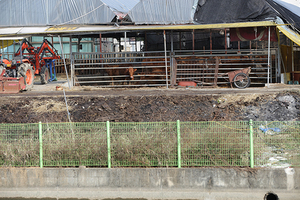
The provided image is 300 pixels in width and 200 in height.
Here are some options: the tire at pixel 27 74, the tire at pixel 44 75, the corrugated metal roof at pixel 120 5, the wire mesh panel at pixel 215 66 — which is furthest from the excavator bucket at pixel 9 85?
the corrugated metal roof at pixel 120 5

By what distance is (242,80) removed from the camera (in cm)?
1842

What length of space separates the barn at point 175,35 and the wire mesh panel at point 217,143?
8.38m

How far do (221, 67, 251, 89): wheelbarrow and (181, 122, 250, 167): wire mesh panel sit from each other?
9418 mm

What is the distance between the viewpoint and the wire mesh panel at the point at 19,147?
31.8ft

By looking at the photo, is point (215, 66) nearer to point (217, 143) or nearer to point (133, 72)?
point (133, 72)

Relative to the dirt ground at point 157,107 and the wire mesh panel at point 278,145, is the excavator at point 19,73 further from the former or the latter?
the wire mesh panel at point 278,145

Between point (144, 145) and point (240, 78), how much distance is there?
1035 cm

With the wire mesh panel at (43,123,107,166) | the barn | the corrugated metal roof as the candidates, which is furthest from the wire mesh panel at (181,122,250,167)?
the corrugated metal roof

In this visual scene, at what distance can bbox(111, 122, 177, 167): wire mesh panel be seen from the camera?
9391 mm

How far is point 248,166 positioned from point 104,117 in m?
6.51

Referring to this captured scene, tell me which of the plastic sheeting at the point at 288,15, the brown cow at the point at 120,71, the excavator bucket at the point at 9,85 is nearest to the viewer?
the excavator bucket at the point at 9,85

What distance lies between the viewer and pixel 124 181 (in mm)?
9250

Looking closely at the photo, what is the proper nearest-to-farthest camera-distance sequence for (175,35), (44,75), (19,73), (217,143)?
1. (217,143)
2. (19,73)
3. (44,75)
4. (175,35)

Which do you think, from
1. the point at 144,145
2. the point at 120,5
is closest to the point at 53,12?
the point at 120,5
